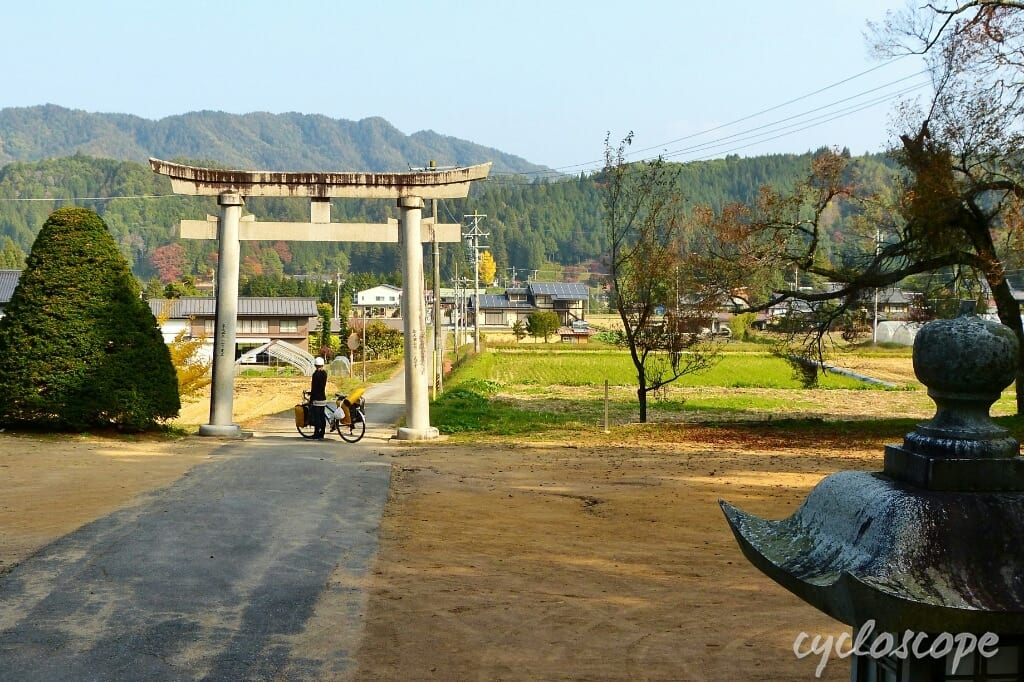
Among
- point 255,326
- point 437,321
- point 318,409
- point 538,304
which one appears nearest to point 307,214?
point 538,304

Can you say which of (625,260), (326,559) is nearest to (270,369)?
(625,260)

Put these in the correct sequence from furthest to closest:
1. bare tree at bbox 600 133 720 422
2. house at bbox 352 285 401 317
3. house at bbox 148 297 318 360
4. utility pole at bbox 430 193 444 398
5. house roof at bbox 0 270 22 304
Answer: house at bbox 352 285 401 317 < house at bbox 148 297 318 360 < house roof at bbox 0 270 22 304 < utility pole at bbox 430 193 444 398 < bare tree at bbox 600 133 720 422

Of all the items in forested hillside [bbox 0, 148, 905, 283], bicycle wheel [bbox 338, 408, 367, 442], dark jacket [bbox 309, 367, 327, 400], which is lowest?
bicycle wheel [bbox 338, 408, 367, 442]

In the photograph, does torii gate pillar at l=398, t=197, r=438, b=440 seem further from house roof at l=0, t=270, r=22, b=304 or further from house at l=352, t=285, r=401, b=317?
house at l=352, t=285, r=401, b=317

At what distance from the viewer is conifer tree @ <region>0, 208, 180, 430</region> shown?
657 inches

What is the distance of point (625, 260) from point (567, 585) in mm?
17228

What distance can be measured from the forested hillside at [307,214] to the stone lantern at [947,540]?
14695 centimetres

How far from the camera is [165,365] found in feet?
59.3

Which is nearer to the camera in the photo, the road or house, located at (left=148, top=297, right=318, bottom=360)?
the road

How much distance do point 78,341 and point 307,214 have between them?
151 meters

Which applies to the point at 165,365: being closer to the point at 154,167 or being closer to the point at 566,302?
the point at 154,167

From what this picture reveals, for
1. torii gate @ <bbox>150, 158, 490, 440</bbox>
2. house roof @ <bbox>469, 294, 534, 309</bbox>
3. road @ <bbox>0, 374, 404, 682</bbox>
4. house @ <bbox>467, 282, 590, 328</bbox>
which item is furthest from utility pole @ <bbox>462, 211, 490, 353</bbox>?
road @ <bbox>0, 374, 404, 682</bbox>

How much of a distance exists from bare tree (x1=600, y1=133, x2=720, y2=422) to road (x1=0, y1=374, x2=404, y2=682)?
1337 centimetres

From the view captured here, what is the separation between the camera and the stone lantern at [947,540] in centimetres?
233
